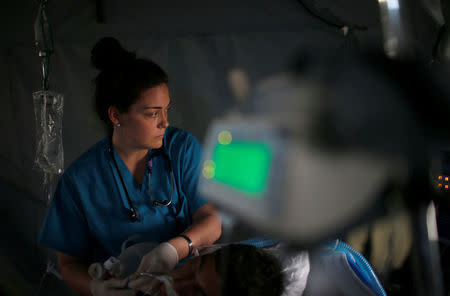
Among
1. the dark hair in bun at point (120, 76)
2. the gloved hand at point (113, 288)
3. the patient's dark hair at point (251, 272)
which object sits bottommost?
the gloved hand at point (113, 288)

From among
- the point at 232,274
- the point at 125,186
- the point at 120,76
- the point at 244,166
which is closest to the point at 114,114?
the point at 120,76

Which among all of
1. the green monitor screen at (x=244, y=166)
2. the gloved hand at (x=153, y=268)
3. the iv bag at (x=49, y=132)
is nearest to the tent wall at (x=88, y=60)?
the iv bag at (x=49, y=132)

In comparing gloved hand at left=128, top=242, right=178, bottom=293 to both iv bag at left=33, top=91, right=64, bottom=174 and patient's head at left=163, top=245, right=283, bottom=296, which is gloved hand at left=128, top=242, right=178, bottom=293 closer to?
patient's head at left=163, top=245, right=283, bottom=296

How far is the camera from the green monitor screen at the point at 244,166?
215mm

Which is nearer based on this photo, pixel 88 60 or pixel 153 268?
pixel 153 268

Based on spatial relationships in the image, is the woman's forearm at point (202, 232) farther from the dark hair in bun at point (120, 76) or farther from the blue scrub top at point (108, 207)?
the dark hair in bun at point (120, 76)

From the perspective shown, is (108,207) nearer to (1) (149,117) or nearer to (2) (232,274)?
(1) (149,117)

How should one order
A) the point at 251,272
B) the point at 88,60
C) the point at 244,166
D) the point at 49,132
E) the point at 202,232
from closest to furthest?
the point at 244,166 → the point at 251,272 → the point at 202,232 → the point at 49,132 → the point at 88,60

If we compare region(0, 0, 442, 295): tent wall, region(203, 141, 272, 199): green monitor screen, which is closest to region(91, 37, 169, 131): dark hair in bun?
region(0, 0, 442, 295): tent wall

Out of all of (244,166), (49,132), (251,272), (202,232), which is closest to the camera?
(244,166)

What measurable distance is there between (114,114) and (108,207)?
28 centimetres

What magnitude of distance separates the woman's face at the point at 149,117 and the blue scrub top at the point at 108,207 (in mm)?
96

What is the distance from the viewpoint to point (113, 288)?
712 millimetres

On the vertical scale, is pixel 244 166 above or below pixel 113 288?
above
